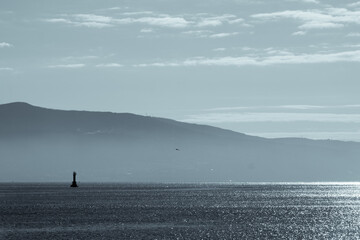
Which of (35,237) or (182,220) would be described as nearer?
(35,237)

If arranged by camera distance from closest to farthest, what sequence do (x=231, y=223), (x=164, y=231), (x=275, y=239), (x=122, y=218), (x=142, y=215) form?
1. (x=275, y=239)
2. (x=164, y=231)
3. (x=231, y=223)
4. (x=122, y=218)
5. (x=142, y=215)

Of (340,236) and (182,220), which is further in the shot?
(182,220)

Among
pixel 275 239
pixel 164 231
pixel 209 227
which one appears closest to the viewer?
pixel 275 239

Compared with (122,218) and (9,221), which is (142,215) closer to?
(122,218)

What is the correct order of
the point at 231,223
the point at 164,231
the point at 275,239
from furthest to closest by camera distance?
the point at 231,223, the point at 164,231, the point at 275,239

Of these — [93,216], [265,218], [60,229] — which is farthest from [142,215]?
[60,229]

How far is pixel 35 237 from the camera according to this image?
112188 millimetres

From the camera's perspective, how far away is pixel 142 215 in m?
162

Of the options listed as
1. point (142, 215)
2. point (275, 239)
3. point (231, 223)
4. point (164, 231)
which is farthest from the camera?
point (142, 215)

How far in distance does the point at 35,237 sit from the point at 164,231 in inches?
827

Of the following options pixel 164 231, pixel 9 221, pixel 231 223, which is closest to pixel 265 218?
pixel 231 223

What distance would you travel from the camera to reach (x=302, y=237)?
113250 millimetres

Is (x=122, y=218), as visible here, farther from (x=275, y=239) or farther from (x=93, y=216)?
(x=275, y=239)

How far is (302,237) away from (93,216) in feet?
188
